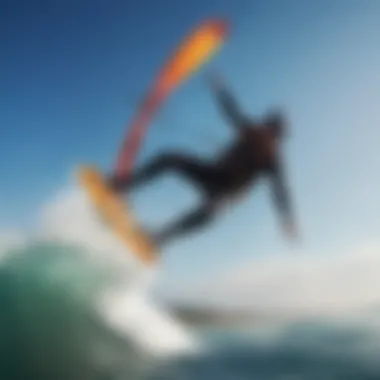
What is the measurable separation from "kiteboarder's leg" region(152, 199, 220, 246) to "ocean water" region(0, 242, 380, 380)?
132mm

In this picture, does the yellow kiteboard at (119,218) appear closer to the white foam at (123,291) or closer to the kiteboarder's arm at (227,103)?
the white foam at (123,291)

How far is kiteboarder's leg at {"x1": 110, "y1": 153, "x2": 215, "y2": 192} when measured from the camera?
2189 millimetres

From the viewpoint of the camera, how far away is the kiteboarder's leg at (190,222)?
2.17m

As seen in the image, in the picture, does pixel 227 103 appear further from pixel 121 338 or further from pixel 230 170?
pixel 121 338

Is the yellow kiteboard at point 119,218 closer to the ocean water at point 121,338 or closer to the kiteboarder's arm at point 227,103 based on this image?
the ocean water at point 121,338

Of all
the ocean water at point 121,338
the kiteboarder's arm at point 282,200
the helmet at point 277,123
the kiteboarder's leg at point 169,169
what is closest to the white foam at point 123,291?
the ocean water at point 121,338

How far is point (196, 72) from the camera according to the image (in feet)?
7.26

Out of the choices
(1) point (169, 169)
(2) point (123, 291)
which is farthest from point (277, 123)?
(2) point (123, 291)

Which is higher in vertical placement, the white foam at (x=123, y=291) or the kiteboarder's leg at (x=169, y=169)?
the kiteboarder's leg at (x=169, y=169)

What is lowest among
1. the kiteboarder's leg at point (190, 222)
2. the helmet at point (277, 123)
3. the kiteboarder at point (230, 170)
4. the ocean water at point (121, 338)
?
the ocean water at point (121, 338)

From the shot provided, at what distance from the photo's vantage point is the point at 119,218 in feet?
7.13

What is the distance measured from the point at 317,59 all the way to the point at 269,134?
0.81ft

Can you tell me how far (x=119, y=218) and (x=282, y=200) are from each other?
423 millimetres

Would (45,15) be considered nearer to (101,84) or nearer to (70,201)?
(101,84)
